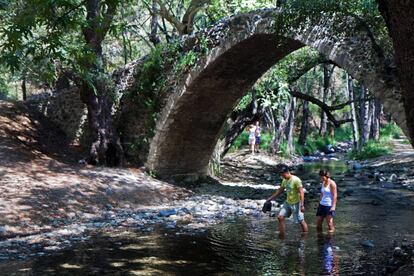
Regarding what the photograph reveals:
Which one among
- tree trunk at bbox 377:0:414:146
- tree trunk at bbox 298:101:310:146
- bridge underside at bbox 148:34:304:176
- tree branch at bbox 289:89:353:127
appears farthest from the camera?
tree trunk at bbox 298:101:310:146

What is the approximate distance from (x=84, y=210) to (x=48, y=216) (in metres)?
0.95

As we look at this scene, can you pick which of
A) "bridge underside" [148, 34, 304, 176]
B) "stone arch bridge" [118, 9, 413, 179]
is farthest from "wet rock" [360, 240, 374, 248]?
"bridge underside" [148, 34, 304, 176]

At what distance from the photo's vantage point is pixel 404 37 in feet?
12.5

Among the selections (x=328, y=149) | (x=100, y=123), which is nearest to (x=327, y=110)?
(x=100, y=123)

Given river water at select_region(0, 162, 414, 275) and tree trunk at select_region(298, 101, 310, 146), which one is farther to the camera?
tree trunk at select_region(298, 101, 310, 146)

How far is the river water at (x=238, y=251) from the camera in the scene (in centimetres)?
632

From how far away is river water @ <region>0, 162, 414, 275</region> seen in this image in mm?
6316

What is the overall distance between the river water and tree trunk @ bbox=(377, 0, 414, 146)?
9.54 feet

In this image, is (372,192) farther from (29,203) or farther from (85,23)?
(85,23)

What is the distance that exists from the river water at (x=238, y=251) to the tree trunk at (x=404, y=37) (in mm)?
2907

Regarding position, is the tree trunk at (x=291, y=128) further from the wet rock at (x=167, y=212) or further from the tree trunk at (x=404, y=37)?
the tree trunk at (x=404, y=37)

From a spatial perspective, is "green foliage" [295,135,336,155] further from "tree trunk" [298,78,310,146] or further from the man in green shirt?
the man in green shirt

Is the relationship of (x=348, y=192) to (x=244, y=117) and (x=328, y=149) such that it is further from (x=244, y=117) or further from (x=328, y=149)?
(x=328, y=149)

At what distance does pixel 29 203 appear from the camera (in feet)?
31.2
